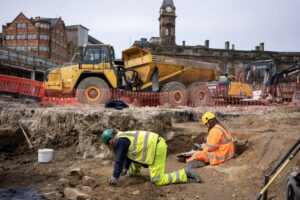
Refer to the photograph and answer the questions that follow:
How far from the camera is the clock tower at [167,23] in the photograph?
1460 inches

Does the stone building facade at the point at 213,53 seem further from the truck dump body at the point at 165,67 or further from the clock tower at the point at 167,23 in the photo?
the truck dump body at the point at 165,67

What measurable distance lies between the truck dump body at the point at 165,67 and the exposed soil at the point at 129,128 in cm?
313

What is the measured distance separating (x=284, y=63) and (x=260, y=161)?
33895mm

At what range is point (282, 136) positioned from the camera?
709cm

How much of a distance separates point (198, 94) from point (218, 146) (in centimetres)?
758

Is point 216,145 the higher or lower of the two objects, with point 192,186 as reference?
higher

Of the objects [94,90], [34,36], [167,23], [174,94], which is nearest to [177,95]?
[174,94]

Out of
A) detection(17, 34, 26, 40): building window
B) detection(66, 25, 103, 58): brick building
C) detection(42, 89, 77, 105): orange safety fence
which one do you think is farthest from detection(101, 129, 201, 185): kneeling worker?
detection(66, 25, 103, 58): brick building

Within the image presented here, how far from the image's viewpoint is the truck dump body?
1345 cm

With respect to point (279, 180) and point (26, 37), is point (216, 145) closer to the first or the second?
point (279, 180)

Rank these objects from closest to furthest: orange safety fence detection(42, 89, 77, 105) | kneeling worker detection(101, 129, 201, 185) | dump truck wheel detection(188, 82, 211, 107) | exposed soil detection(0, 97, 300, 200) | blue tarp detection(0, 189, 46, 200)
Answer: blue tarp detection(0, 189, 46, 200)
exposed soil detection(0, 97, 300, 200)
kneeling worker detection(101, 129, 201, 185)
orange safety fence detection(42, 89, 77, 105)
dump truck wheel detection(188, 82, 211, 107)

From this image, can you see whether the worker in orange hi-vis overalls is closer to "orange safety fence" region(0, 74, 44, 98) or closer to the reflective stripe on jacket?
the reflective stripe on jacket

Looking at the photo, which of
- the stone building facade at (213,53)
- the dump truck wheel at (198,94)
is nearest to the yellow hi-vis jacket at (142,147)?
the dump truck wheel at (198,94)

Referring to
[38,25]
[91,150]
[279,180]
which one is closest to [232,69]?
[91,150]
